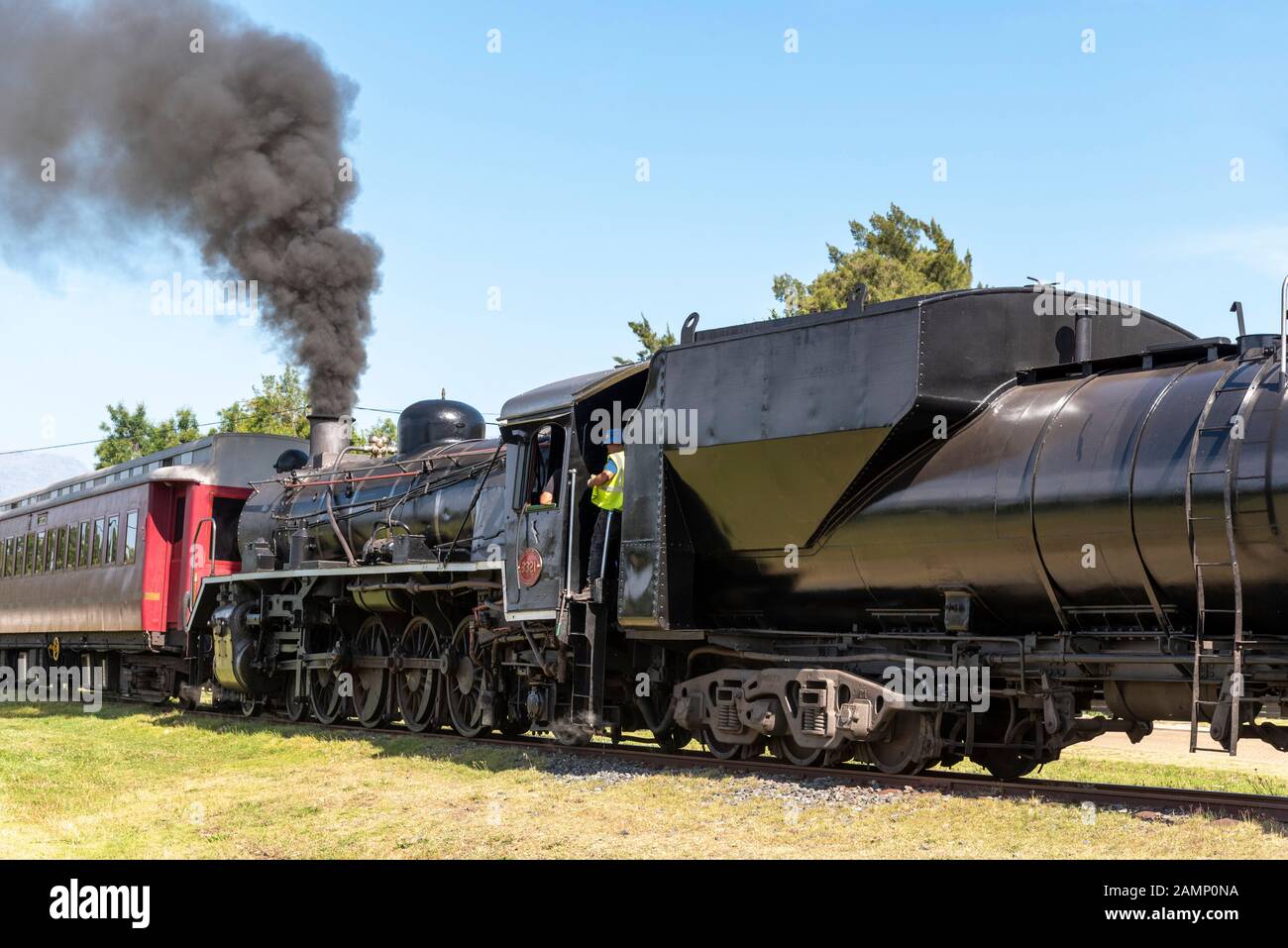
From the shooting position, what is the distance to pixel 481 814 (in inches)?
378

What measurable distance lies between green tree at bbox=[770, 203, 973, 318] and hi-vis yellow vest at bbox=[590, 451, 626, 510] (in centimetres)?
1932

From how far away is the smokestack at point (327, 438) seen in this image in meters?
18.8

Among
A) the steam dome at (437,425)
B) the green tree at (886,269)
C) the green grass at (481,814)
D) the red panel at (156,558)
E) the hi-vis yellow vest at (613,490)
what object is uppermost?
the green tree at (886,269)

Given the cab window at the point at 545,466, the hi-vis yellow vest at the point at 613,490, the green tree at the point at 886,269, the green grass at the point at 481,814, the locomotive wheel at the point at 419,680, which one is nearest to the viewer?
the green grass at the point at 481,814

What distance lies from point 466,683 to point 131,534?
847cm

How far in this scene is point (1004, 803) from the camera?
867 cm

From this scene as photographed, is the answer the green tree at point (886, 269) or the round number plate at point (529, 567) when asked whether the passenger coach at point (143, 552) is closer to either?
the round number plate at point (529, 567)

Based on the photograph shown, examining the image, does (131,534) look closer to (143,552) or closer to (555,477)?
(143,552)

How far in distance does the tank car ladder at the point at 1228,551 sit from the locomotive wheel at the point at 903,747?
250 cm

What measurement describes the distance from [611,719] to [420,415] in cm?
Answer: 616

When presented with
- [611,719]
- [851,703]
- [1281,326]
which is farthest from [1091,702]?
[611,719]

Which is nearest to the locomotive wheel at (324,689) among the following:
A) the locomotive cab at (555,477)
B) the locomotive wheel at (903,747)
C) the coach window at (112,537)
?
the locomotive cab at (555,477)

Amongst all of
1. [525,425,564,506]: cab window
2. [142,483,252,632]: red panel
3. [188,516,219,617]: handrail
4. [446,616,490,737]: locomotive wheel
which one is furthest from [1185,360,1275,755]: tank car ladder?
[142,483,252,632]: red panel

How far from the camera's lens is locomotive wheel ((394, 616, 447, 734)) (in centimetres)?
1504
